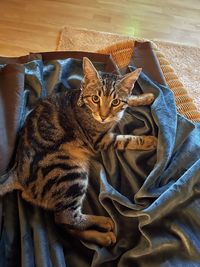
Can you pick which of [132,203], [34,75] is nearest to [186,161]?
[132,203]

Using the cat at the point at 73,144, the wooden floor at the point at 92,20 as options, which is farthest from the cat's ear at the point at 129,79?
the wooden floor at the point at 92,20

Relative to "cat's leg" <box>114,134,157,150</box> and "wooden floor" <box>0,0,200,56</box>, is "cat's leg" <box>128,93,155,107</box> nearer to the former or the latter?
"cat's leg" <box>114,134,157,150</box>

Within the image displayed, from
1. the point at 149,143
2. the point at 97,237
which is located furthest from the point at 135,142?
the point at 97,237

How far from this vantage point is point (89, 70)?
1.12m

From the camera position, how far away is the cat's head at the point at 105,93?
44.8 inches

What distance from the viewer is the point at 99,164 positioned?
121 centimetres

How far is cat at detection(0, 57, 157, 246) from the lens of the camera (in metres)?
1.05

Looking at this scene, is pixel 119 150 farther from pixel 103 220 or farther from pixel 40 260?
pixel 40 260

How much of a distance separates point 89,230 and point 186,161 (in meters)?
0.42

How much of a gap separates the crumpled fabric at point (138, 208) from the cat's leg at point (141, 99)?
21 millimetres

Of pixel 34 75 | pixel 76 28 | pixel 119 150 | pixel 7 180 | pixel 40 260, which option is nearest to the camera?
pixel 40 260

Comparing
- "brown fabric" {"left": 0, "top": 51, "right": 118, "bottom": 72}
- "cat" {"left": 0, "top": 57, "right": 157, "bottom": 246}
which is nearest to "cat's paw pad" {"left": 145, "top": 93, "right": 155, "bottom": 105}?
"cat" {"left": 0, "top": 57, "right": 157, "bottom": 246}

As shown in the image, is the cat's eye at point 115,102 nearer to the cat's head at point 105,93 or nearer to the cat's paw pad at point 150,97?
the cat's head at point 105,93

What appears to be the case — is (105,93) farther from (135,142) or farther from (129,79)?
(135,142)
